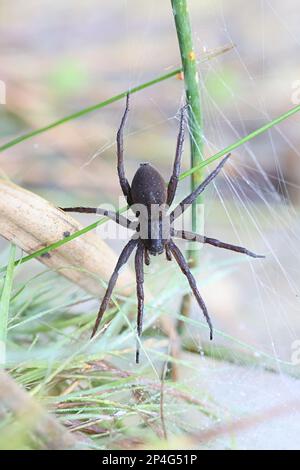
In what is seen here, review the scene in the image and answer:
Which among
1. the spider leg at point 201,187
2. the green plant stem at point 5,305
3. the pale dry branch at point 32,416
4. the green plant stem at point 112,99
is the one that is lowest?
the pale dry branch at point 32,416

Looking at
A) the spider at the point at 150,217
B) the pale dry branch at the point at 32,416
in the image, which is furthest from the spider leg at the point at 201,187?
the pale dry branch at the point at 32,416

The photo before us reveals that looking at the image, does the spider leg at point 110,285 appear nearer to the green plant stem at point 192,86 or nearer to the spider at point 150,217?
the spider at point 150,217

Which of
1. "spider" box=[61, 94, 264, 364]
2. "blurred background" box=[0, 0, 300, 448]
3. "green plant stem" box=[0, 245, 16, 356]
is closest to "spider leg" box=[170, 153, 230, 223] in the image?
"spider" box=[61, 94, 264, 364]

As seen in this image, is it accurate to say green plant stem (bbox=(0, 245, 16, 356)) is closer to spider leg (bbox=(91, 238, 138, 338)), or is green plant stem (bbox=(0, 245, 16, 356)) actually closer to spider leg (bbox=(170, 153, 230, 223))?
spider leg (bbox=(91, 238, 138, 338))

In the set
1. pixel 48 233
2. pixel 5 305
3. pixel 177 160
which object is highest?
pixel 177 160

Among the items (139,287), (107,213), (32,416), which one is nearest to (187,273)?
(139,287)

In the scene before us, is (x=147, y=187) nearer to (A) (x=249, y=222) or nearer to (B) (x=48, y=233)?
(B) (x=48, y=233)

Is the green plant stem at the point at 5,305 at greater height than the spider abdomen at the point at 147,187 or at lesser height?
lesser

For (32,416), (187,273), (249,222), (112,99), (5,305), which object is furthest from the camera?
(249,222)
